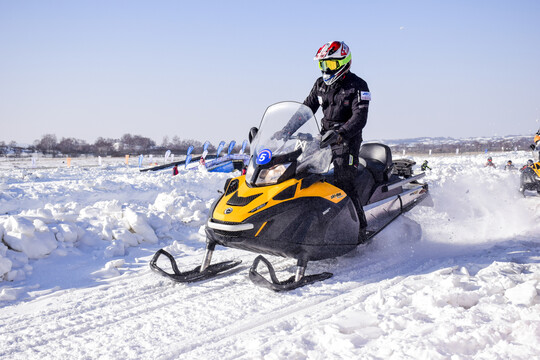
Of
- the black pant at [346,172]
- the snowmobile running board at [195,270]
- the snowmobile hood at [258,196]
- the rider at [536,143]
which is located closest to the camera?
the snowmobile hood at [258,196]

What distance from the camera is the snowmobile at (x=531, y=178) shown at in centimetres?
1037

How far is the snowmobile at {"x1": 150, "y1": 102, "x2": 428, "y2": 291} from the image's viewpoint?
3.75 metres

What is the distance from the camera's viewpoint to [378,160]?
540cm

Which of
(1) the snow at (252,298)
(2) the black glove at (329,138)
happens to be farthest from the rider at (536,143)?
(2) the black glove at (329,138)

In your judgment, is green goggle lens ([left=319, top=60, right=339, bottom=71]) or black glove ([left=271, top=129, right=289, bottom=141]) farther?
green goggle lens ([left=319, top=60, right=339, bottom=71])

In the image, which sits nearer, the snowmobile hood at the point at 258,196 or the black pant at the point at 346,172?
the snowmobile hood at the point at 258,196

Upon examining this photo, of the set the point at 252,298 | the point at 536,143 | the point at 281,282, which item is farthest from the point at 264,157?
the point at 536,143

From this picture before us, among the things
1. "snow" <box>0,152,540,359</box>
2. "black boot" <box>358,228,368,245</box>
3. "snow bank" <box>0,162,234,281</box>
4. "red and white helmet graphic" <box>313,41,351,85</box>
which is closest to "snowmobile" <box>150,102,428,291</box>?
"black boot" <box>358,228,368,245</box>

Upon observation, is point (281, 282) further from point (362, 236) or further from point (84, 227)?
point (84, 227)

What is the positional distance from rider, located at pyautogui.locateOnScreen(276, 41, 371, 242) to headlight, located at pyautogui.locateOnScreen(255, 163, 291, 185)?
0.51 metres

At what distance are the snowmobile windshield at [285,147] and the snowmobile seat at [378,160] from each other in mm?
1041

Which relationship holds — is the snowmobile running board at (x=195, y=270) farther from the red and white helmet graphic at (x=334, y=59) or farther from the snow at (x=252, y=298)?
the red and white helmet graphic at (x=334, y=59)

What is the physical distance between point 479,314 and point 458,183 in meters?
5.50

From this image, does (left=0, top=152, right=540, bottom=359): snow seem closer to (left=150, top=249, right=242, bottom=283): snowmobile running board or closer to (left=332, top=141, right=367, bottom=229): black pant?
(left=150, top=249, right=242, bottom=283): snowmobile running board
